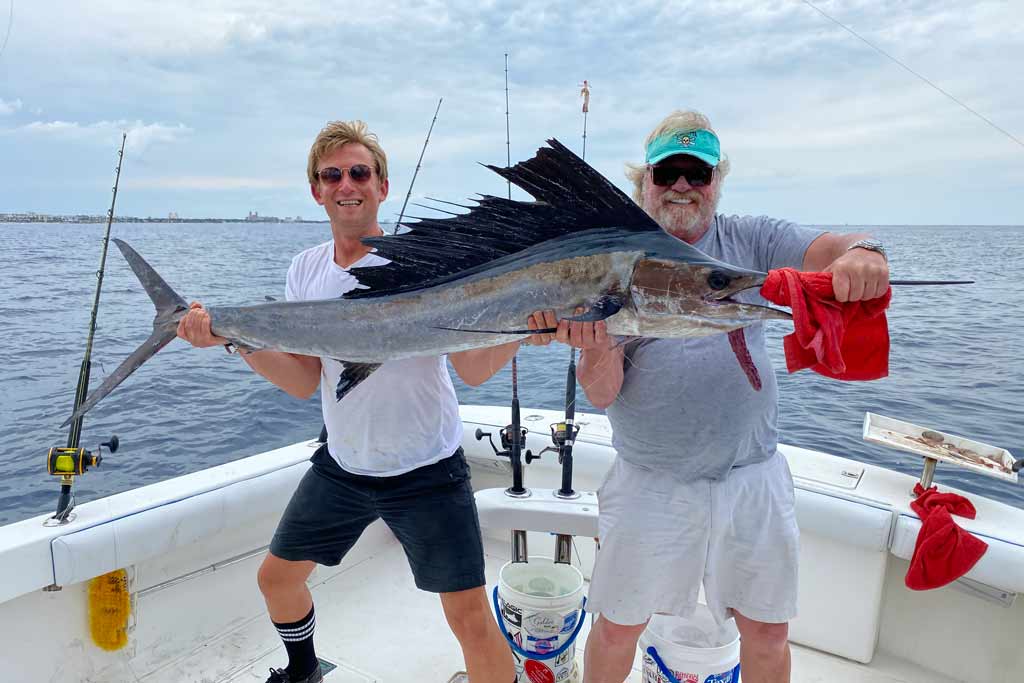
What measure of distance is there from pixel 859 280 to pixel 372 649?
8.02 ft

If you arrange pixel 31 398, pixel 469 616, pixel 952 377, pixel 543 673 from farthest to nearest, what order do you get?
pixel 952 377, pixel 31 398, pixel 543 673, pixel 469 616

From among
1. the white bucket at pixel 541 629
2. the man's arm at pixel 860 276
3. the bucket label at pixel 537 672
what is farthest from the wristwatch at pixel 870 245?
the bucket label at pixel 537 672

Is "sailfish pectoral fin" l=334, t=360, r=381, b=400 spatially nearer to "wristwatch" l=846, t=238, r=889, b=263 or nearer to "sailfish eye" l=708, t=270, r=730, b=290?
"sailfish eye" l=708, t=270, r=730, b=290

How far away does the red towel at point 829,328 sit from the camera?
137 centimetres

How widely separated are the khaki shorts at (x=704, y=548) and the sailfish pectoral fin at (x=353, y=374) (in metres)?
0.84

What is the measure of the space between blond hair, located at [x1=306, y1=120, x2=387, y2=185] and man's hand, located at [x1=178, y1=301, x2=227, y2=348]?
0.59 meters

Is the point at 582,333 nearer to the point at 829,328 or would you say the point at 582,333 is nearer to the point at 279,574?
the point at 829,328

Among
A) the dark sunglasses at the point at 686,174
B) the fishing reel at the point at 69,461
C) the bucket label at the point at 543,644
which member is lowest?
the bucket label at the point at 543,644

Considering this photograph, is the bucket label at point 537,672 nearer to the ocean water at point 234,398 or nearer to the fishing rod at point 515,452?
the fishing rod at point 515,452

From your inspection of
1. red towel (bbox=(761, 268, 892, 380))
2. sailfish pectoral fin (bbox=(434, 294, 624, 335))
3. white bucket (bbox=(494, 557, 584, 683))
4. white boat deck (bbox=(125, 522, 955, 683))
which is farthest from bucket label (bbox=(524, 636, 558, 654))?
red towel (bbox=(761, 268, 892, 380))

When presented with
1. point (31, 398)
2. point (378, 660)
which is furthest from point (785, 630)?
point (31, 398)

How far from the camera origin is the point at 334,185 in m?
2.13

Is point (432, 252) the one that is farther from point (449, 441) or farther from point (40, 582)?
point (40, 582)

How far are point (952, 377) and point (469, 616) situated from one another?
31.7 feet
